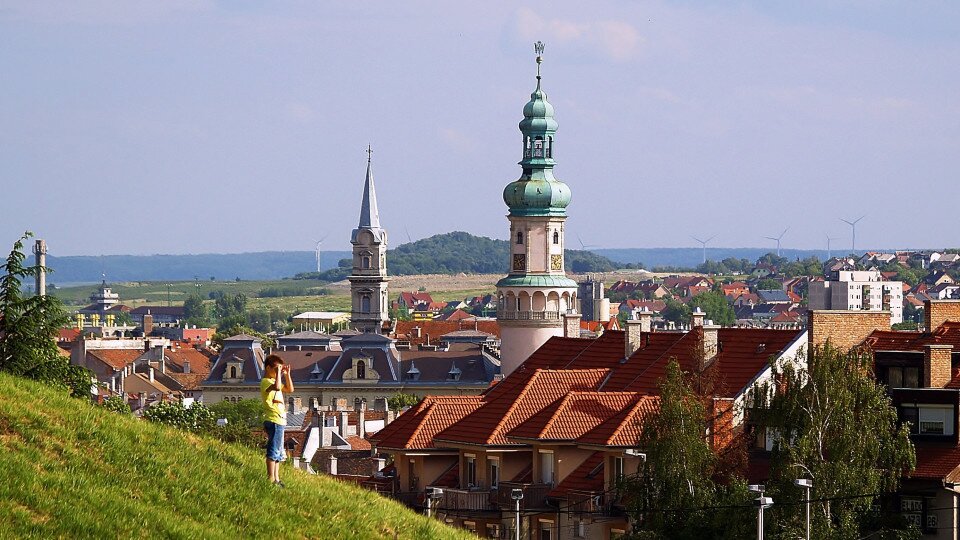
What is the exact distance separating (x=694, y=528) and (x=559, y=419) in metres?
10.7

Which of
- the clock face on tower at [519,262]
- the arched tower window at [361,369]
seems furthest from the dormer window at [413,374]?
the clock face on tower at [519,262]

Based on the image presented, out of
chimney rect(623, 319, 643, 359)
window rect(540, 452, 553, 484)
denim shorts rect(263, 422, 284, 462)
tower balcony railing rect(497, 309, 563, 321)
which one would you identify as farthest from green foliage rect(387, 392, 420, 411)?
denim shorts rect(263, 422, 284, 462)

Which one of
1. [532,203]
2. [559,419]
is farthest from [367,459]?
[532,203]

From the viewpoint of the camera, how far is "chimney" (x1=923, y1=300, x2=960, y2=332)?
71188 millimetres

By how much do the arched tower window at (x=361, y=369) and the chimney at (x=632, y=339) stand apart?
91.4 metres

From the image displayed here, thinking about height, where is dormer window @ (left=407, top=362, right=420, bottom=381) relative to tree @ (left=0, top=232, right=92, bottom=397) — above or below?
below

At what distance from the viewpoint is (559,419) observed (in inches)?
2426

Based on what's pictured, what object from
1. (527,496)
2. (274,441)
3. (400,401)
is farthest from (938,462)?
(400,401)

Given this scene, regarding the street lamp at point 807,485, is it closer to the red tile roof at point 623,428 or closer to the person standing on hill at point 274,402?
the red tile roof at point 623,428

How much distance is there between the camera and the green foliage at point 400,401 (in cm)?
14420

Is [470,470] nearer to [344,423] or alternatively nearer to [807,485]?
[807,485]

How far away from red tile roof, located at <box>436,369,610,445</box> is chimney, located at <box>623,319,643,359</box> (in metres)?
4.21

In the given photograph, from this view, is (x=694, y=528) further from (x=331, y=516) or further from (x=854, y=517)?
(x=331, y=516)

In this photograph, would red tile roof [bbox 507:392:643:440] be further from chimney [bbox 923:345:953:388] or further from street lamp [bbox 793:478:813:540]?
street lamp [bbox 793:478:813:540]
